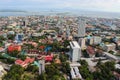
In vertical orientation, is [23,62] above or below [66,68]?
above

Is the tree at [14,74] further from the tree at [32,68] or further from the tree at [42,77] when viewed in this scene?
the tree at [42,77]

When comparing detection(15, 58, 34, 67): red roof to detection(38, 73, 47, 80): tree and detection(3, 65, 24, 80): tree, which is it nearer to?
detection(3, 65, 24, 80): tree

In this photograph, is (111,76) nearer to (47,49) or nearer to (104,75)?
(104,75)

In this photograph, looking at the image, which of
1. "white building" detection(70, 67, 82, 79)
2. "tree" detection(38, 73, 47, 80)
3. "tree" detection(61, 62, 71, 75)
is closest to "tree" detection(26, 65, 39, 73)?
"tree" detection(38, 73, 47, 80)

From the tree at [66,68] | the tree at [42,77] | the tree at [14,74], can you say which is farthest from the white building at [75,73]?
the tree at [14,74]

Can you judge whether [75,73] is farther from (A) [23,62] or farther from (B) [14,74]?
(A) [23,62]

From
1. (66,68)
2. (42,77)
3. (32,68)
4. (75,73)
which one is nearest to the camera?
(42,77)

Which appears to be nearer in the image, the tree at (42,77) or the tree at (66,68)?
the tree at (42,77)

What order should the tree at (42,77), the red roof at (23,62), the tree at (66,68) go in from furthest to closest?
the red roof at (23,62) → the tree at (66,68) → the tree at (42,77)

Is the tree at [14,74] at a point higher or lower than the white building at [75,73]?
higher

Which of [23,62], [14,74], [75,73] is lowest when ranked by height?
[75,73]

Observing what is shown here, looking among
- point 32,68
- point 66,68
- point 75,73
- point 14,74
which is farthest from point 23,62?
point 75,73
